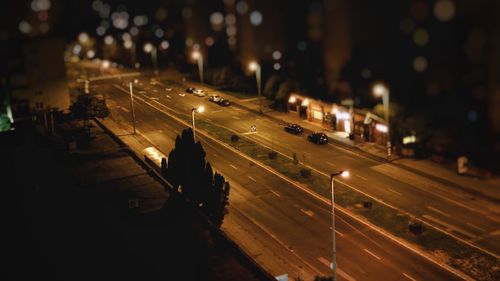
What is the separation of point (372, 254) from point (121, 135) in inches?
1596

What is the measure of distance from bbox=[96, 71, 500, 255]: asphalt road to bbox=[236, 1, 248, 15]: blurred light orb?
40136 millimetres

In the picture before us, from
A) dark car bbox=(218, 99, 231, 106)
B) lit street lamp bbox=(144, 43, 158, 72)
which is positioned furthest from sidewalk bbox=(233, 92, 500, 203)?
lit street lamp bbox=(144, 43, 158, 72)

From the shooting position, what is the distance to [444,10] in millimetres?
64500

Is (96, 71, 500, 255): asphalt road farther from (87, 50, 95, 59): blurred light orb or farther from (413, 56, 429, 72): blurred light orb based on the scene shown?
(87, 50, 95, 59): blurred light orb

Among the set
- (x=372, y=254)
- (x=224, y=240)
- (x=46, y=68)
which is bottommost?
(x=372, y=254)

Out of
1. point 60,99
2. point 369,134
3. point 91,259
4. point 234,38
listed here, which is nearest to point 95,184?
point 91,259

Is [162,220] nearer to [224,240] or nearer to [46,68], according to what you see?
[224,240]

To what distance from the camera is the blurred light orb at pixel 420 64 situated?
66869mm

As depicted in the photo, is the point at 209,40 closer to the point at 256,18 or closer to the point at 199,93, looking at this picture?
the point at 256,18

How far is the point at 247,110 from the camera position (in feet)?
255

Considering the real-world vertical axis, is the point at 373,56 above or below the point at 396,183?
above

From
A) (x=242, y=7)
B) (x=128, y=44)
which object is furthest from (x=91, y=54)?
(x=242, y=7)

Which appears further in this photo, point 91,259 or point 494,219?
point 494,219

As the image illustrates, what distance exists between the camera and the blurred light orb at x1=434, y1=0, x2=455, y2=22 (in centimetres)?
6297
